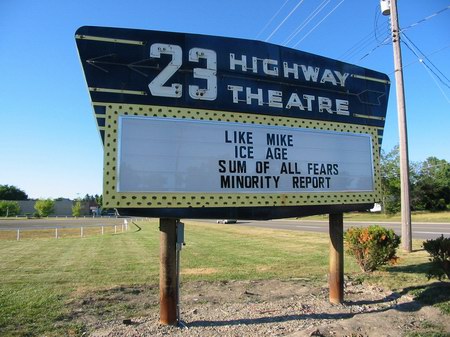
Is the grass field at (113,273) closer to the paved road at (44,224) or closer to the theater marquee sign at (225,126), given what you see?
the theater marquee sign at (225,126)

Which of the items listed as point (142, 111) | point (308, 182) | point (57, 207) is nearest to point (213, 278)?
point (308, 182)

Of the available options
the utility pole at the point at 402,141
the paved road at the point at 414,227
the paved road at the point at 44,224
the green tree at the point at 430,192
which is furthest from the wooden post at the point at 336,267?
the green tree at the point at 430,192

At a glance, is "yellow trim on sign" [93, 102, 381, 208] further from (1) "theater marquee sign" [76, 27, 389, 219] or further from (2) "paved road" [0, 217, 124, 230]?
(2) "paved road" [0, 217, 124, 230]

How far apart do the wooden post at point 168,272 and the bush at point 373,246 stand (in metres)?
5.21

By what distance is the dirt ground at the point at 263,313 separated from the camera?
16.4ft

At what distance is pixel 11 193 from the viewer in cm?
14038

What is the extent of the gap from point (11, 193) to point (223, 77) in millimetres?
155565

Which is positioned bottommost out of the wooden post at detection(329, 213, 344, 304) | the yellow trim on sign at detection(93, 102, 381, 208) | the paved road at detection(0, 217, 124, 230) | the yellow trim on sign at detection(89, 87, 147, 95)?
the paved road at detection(0, 217, 124, 230)

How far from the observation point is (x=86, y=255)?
1391 centimetres

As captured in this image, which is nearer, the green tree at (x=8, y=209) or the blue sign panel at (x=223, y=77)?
→ the blue sign panel at (x=223, y=77)

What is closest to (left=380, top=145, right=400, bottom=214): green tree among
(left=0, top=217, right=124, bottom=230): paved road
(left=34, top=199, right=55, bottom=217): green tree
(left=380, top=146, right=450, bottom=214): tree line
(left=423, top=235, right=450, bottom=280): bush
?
(left=380, top=146, right=450, bottom=214): tree line

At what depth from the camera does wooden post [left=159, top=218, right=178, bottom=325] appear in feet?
16.6

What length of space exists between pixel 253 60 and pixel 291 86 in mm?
725

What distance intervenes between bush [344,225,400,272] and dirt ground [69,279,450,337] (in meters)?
1.26
